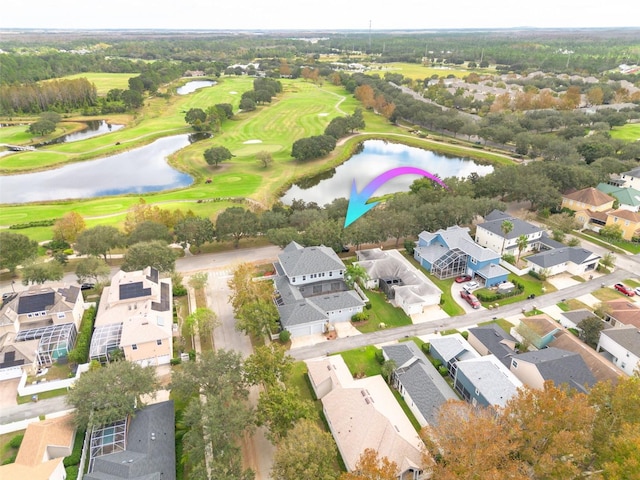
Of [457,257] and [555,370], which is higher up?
[555,370]

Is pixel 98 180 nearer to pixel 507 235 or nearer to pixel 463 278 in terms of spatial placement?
pixel 463 278

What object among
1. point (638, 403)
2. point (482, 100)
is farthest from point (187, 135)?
point (638, 403)

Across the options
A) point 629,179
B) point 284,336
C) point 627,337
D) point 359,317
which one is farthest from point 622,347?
point 629,179

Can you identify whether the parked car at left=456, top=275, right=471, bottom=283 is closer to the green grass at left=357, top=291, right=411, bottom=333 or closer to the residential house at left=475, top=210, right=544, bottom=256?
the residential house at left=475, top=210, right=544, bottom=256

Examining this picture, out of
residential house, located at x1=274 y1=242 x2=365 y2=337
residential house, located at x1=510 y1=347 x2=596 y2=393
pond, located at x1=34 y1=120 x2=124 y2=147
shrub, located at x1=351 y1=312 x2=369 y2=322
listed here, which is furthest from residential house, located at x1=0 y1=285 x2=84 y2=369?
pond, located at x1=34 y1=120 x2=124 y2=147

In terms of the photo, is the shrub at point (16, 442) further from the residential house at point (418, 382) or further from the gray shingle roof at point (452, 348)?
the gray shingle roof at point (452, 348)

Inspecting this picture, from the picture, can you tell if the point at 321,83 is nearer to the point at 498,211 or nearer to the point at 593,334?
the point at 498,211
